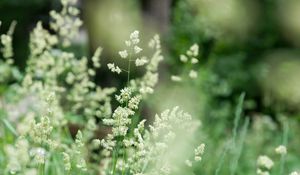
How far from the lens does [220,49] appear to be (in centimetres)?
829

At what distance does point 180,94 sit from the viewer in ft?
15.4

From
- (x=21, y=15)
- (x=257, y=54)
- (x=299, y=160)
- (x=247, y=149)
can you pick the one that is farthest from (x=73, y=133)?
(x=21, y=15)

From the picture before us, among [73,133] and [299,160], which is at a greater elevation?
[299,160]

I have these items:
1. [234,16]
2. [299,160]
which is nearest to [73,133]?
[299,160]

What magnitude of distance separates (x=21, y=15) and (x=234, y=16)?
4.06m

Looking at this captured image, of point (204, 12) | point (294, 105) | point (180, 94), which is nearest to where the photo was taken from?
point (180, 94)

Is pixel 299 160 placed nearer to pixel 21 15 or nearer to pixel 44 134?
pixel 44 134

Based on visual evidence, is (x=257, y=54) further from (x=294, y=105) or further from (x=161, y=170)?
(x=161, y=170)

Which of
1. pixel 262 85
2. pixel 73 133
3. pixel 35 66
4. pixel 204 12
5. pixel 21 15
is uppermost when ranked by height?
pixel 21 15

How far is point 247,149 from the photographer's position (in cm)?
582

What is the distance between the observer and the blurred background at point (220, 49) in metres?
5.50

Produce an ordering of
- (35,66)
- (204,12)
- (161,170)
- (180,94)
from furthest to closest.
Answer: (204,12)
(180,94)
(35,66)
(161,170)

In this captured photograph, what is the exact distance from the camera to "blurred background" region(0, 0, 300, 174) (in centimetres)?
550

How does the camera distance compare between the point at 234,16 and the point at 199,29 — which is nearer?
the point at 199,29
